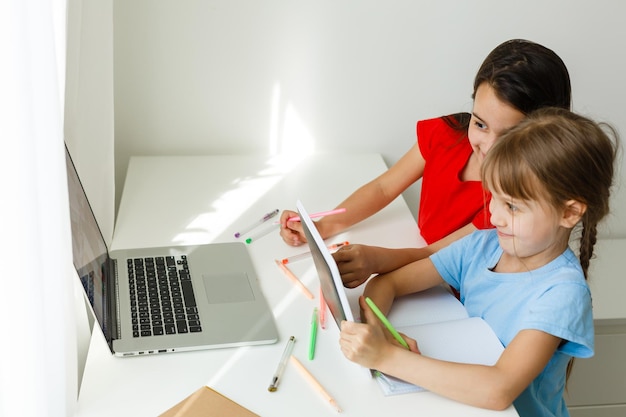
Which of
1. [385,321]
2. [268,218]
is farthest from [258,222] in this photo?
[385,321]

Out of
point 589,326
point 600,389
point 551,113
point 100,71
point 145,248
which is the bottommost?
point 600,389

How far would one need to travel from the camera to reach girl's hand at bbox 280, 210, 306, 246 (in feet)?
5.31

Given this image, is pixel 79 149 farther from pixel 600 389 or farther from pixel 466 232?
pixel 600 389

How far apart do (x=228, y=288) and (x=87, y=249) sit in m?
0.26

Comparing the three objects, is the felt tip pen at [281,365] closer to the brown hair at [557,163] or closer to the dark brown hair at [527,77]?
the brown hair at [557,163]

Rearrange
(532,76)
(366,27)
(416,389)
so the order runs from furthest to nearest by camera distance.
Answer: (366,27)
(532,76)
(416,389)

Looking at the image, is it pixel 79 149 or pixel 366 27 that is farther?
pixel 366 27

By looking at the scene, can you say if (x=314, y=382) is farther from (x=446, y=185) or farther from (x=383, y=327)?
(x=446, y=185)

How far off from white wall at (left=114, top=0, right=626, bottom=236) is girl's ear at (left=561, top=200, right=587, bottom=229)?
92 cm

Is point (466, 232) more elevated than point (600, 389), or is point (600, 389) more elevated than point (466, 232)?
point (466, 232)

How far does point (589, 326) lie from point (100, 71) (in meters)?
1.06

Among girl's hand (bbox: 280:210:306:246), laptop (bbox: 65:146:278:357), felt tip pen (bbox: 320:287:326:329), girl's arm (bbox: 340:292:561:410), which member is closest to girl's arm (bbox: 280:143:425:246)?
girl's hand (bbox: 280:210:306:246)

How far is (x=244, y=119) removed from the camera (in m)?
2.06

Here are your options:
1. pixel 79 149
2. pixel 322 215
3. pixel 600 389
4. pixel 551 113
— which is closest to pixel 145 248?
pixel 79 149
